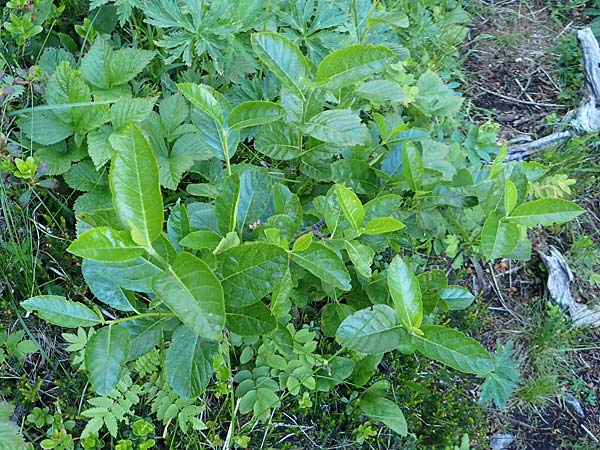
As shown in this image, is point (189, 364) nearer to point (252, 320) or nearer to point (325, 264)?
point (252, 320)

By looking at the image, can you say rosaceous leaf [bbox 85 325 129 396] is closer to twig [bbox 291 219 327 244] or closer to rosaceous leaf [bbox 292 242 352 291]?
rosaceous leaf [bbox 292 242 352 291]

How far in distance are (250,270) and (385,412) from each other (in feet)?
2.98

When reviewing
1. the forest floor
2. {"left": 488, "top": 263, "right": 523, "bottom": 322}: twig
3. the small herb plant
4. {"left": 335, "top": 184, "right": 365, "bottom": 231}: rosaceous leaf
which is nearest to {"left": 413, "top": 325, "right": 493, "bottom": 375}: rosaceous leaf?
the small herb plant

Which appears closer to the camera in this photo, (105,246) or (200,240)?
(105,246)

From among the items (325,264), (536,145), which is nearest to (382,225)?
(325,264)

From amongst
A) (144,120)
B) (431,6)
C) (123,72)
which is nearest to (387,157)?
(144,120)

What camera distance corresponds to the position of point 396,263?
1.52 m

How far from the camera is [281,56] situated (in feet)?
5.15

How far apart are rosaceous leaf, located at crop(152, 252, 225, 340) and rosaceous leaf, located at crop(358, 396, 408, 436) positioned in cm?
105

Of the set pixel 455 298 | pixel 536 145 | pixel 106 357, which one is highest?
pixel 106 357

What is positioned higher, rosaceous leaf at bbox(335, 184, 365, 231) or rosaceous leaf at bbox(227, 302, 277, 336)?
rosaceous leaf at bbox(335, 184, 365, 231)

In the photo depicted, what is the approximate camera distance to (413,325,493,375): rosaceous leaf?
1.44 m

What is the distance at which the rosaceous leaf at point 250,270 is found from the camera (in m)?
1.26

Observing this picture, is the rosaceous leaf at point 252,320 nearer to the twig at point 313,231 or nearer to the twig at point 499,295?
the twig at point 313,231
